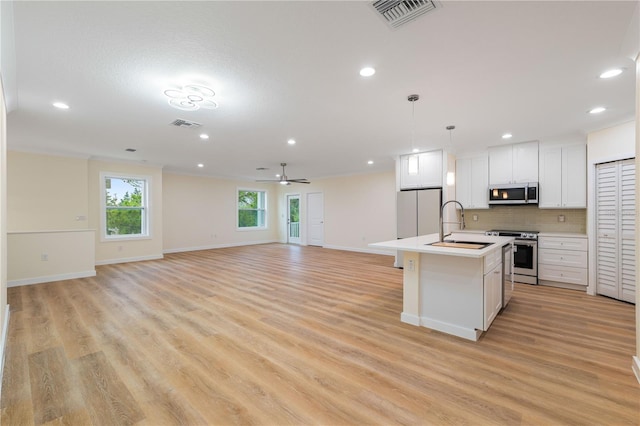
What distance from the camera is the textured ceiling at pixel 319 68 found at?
5.86 feet

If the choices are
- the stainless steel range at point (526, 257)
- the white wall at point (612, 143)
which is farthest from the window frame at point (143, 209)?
the white wall at point (612, 143)

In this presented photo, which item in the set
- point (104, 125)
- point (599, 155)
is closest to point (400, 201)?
point (599, 155)

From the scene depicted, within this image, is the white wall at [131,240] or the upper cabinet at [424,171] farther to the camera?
the white wall at [131,240]

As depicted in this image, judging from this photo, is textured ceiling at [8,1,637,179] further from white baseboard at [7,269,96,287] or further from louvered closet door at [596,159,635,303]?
white baseboard at [7,269,96,287]

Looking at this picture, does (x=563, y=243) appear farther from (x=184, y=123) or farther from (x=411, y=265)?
(x=184, y=123)

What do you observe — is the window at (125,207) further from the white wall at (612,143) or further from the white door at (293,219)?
the white wall at (612,143)

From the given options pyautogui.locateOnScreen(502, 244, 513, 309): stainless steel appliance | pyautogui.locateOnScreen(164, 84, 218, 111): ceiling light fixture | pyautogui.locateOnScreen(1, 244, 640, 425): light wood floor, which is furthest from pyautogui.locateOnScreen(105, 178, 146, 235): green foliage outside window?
pyautogui.locateOnScreen(502, 244, 513, 309): stainless steel appliance

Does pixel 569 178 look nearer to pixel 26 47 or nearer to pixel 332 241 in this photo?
pixel 332 241

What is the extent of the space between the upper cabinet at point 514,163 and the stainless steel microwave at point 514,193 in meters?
0.10

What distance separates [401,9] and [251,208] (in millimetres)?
9531

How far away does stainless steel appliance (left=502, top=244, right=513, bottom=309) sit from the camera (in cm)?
342

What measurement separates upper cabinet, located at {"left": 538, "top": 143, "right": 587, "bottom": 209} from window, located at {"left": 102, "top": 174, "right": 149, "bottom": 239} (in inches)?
353

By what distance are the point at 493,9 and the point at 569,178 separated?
14.2 ft

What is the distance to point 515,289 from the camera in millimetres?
4434
